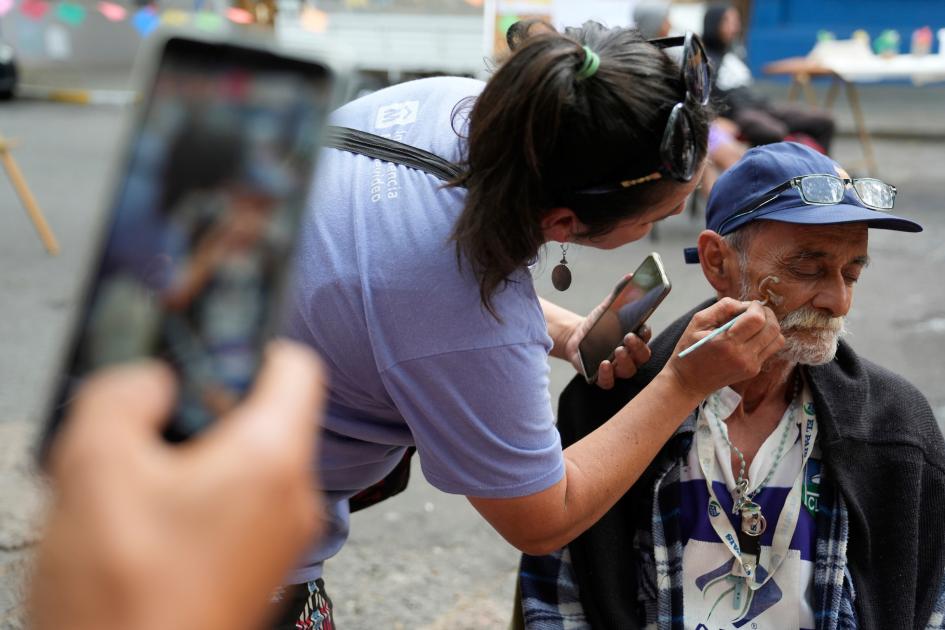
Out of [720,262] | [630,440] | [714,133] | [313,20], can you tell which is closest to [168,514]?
[630,440]

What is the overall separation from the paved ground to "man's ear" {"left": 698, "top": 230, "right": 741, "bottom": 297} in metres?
0.33

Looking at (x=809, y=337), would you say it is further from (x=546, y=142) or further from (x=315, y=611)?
(x=315, y=611)

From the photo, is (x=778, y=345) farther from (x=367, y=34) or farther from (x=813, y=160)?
(x=367, y=34)

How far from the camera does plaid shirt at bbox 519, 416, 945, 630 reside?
199 centimetres

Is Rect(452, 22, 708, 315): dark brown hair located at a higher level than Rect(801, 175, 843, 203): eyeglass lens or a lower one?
higher

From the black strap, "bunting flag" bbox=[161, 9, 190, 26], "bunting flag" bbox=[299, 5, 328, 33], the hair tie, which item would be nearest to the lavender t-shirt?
the black strap

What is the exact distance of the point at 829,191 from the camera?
6.79ft

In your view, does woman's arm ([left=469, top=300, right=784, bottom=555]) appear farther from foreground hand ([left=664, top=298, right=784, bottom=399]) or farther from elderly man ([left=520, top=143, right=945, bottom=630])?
elderly man ([left=520, top=143, right=945, bottom=630])

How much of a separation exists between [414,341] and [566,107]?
0.41 meters

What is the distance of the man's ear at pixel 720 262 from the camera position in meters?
2.21

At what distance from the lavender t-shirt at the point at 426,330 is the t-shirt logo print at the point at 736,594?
26.9 inches

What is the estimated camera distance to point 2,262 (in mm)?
6340

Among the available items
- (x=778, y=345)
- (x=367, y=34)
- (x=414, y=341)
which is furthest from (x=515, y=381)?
→ (x=367, y=34)

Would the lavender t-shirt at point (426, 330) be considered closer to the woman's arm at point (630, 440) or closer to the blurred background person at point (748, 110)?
the woman's arm at point (630, 440)
